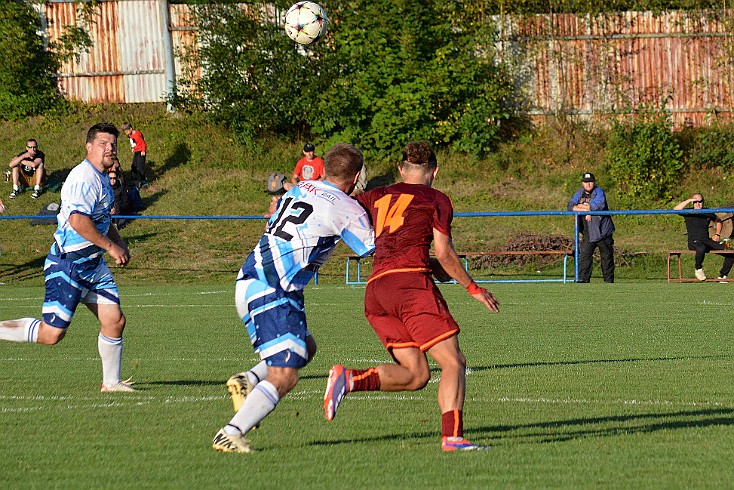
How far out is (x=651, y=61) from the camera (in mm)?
28516

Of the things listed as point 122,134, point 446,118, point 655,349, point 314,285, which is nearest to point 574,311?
point 655,349

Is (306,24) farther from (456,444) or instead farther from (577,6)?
(456,444)

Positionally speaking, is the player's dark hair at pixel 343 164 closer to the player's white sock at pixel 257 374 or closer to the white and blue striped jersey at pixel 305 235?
the white and blue striped jersey at pixel 305 235

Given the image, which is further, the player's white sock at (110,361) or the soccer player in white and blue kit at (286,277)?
the player's white sock at (110,361)

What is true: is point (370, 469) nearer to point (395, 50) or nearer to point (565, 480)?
point (565, 480)

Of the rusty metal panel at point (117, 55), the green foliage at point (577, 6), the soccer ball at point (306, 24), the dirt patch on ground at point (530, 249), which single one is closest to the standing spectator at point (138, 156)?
the rusty metal panel at point (117, 55)

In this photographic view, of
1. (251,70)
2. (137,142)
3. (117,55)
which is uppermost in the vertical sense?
(117,55)

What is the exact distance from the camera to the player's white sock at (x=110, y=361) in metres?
8.19

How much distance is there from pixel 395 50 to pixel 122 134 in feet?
22.7

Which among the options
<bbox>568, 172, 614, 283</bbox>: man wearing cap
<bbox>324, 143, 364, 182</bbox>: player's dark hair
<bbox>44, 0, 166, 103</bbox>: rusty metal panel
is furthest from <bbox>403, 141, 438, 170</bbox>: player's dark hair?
<bbox>44, 0, 166, 103</bbox>: rusty metal panel

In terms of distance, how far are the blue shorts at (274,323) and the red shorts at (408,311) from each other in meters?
0.45

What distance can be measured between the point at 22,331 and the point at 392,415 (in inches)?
112

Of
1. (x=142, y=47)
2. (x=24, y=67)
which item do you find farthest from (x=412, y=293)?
(x=24, y=67)

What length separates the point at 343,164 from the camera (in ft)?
19.4
